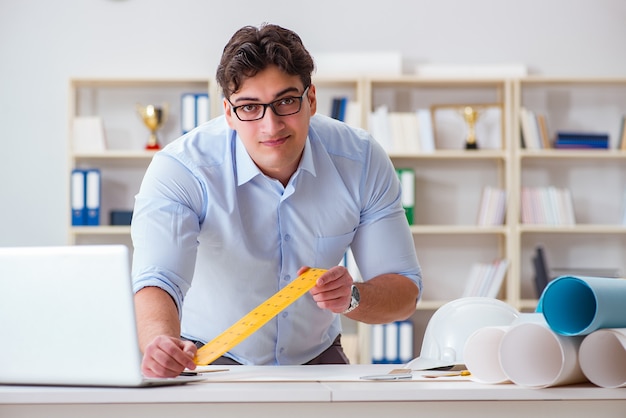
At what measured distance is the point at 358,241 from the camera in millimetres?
2252

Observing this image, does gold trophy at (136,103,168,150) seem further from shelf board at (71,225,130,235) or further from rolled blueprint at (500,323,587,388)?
rolled blueprint at (500,323,587,388)

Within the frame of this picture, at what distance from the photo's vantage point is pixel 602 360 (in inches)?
51.5

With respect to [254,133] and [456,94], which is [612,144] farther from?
[254,133]

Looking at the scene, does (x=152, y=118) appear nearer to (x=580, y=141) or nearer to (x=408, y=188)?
(x=408, y=188)

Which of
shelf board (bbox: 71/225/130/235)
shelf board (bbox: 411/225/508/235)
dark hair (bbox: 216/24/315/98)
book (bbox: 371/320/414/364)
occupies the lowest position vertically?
book (bbox: 371/320/414/364)

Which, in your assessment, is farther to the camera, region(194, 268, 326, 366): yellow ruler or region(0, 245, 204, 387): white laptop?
region(194, 268, 326, 366): yellow ruler

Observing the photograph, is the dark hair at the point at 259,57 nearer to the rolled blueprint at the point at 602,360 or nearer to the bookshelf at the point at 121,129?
the rolled blueprint at the point at 602,360

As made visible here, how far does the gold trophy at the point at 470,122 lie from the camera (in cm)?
485

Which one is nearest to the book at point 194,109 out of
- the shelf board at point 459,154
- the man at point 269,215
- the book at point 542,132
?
the shelf board at point 459,154

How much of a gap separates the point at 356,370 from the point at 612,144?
3.80m

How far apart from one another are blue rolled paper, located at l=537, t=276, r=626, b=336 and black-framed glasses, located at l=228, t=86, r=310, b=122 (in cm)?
82

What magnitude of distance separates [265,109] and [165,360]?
70 cm

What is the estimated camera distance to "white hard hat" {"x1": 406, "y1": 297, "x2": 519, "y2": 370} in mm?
1735

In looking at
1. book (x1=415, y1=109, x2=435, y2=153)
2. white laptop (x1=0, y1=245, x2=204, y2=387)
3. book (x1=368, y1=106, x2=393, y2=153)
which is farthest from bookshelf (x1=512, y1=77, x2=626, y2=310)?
white laptop (x1=0, y1=245, x2=204, y2=387)
